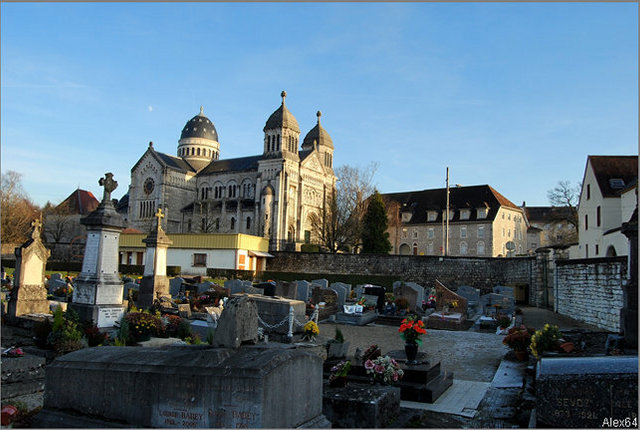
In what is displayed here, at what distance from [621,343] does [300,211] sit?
5228cm

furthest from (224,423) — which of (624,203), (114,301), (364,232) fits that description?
(364,232)

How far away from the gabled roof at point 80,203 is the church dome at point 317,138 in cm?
3185

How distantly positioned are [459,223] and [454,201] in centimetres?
349

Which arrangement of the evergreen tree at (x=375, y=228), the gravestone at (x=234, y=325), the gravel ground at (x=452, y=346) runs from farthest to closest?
the evergreen tree at (x=375, y=228) → the gravel ground at (x=452, y=346) → the gravestone at (x=234, y=325)

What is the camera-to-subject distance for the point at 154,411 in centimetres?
513

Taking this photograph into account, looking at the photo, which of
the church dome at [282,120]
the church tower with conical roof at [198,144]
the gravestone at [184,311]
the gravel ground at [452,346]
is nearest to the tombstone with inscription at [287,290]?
the gravel ground at [452,346]

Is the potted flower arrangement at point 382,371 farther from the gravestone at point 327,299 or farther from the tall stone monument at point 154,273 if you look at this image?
the gravestone at point 327,299

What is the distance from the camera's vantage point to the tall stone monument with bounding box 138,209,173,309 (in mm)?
19000

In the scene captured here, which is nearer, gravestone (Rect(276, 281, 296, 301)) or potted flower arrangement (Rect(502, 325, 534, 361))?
potted flower arrangement (Rect(502, 325, 534, 361))

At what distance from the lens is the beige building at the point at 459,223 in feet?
200

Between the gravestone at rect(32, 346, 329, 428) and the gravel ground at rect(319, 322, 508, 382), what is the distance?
492cm

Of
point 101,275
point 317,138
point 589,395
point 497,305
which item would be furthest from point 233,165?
point 589,395

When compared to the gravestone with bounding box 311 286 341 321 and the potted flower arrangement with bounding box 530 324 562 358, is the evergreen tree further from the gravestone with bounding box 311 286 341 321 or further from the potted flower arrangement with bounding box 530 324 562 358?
the potted flower arrangement with bounding box 530 324 562 358

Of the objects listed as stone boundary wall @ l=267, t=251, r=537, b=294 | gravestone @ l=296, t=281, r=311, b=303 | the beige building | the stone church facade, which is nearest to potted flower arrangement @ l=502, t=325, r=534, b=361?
gravestone @ l=296, t=281, r=311, b=303
